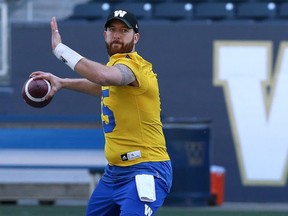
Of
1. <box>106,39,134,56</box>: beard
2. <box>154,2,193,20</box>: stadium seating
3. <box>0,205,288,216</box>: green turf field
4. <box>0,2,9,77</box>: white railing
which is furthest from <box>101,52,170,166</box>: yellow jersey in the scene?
<box>154,2,193,20</box>: stadium seating

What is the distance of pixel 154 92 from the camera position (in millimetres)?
5738

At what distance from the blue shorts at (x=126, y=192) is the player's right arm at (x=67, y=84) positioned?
0.60m

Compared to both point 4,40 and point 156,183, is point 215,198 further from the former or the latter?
point 156,183

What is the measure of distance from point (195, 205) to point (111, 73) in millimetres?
5825

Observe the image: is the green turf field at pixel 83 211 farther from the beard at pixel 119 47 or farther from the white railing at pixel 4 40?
the beard at pixel 119 47

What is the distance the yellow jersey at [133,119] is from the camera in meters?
5.65

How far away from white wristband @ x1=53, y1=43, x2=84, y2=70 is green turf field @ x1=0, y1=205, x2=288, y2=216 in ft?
15.5

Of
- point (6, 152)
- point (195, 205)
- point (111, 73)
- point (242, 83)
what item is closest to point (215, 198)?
point (195, 205)

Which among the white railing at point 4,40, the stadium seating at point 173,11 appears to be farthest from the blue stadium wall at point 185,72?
the stadium seating at point 173,11

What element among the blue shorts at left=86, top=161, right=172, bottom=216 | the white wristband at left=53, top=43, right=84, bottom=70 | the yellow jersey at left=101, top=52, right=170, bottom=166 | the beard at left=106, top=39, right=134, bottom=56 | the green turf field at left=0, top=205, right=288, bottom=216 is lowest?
the green turf field at left=0, top=205, right=288, bottom=216

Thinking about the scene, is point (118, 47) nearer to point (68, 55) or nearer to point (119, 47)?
point (119, 47)

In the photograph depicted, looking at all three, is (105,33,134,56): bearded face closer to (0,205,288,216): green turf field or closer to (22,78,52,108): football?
(22,78,52,108): football

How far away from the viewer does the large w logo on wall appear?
39.4 ft

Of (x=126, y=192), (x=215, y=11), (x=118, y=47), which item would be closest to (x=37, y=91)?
(x=118, y=47)
